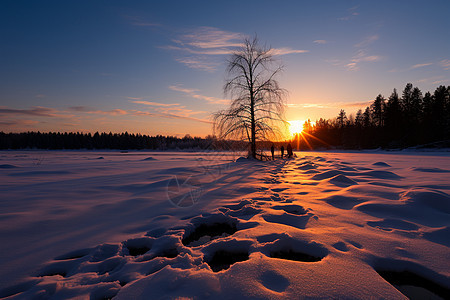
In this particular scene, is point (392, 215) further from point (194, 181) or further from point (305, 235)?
point (194, 181)

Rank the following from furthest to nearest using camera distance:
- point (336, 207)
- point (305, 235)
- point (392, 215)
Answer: point (336, 207)
point (392, 215)
point (305, 235)

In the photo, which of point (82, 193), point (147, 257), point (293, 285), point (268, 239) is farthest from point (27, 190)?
point (293, 285)

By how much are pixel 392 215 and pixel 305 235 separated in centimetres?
182

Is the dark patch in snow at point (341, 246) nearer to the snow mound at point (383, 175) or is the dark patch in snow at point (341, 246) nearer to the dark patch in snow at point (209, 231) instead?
the dark patch in snow at point (209, 231)

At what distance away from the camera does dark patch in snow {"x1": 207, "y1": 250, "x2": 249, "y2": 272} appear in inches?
79.4

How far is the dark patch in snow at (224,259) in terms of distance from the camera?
2.02 meters

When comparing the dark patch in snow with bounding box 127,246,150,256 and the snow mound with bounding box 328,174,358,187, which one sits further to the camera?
the snow mound with bounding box 328,174,358,187

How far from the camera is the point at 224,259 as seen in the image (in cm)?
218

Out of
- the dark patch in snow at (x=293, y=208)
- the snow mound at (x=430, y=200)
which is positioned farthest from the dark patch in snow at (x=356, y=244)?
the snow mound at (x=430, y=200)

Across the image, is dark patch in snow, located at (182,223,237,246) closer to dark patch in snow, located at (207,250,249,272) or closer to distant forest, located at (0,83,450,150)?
dark patch in snow, located at (207,250,249,272)

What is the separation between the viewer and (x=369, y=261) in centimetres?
192

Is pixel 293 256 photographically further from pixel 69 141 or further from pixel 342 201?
pixel 69 141

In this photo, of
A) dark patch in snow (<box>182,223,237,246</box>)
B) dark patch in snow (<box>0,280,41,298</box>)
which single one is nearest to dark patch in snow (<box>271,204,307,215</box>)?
dark patch in snow (<box>182,223,237,246</box>)

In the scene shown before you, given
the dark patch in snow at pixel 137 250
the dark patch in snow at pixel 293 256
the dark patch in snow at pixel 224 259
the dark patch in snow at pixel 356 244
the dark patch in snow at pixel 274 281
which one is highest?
the dark patch in snow at pixel 274 281
